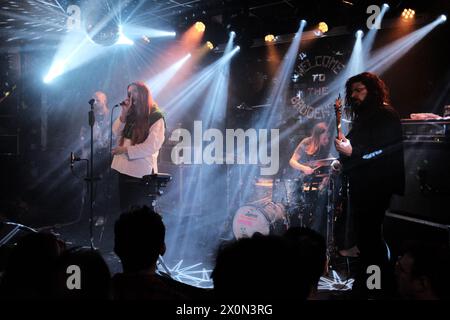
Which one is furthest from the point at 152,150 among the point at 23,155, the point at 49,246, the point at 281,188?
the point at 23,155

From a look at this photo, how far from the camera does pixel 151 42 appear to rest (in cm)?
875

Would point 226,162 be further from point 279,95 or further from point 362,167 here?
point 362,167

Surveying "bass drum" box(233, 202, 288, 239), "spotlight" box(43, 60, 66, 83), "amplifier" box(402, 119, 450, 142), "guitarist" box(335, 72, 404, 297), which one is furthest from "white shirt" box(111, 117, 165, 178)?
"spotlight" box(43, 60, 66, 83)

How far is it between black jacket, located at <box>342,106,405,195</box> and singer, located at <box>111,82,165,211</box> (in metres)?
2.28

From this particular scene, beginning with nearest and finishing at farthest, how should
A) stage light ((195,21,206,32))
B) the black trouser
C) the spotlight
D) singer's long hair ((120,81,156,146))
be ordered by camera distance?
1. the black trouser
2. singer's long hair ((120,81,156,146))
3. stage light ((195,21,206,32))
4. the spotlight

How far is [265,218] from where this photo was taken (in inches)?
214

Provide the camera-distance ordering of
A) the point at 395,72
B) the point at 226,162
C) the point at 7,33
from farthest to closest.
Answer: the point at 7,33
the point at 395,72
the point at 226,162

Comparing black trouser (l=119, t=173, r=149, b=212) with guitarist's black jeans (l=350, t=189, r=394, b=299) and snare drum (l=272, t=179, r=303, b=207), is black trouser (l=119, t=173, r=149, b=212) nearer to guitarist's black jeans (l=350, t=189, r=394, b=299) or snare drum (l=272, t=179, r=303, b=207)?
snare drum (l=272, t=179, r=303, b=207)

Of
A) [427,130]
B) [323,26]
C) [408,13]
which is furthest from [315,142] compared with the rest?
[408,13]

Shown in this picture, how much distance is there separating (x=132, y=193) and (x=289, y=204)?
2138mm

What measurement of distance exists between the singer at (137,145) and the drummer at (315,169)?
2.02 metres

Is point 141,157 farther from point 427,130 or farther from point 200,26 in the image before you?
point 200,26

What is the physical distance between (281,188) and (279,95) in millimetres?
3425

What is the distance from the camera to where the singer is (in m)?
4.65
